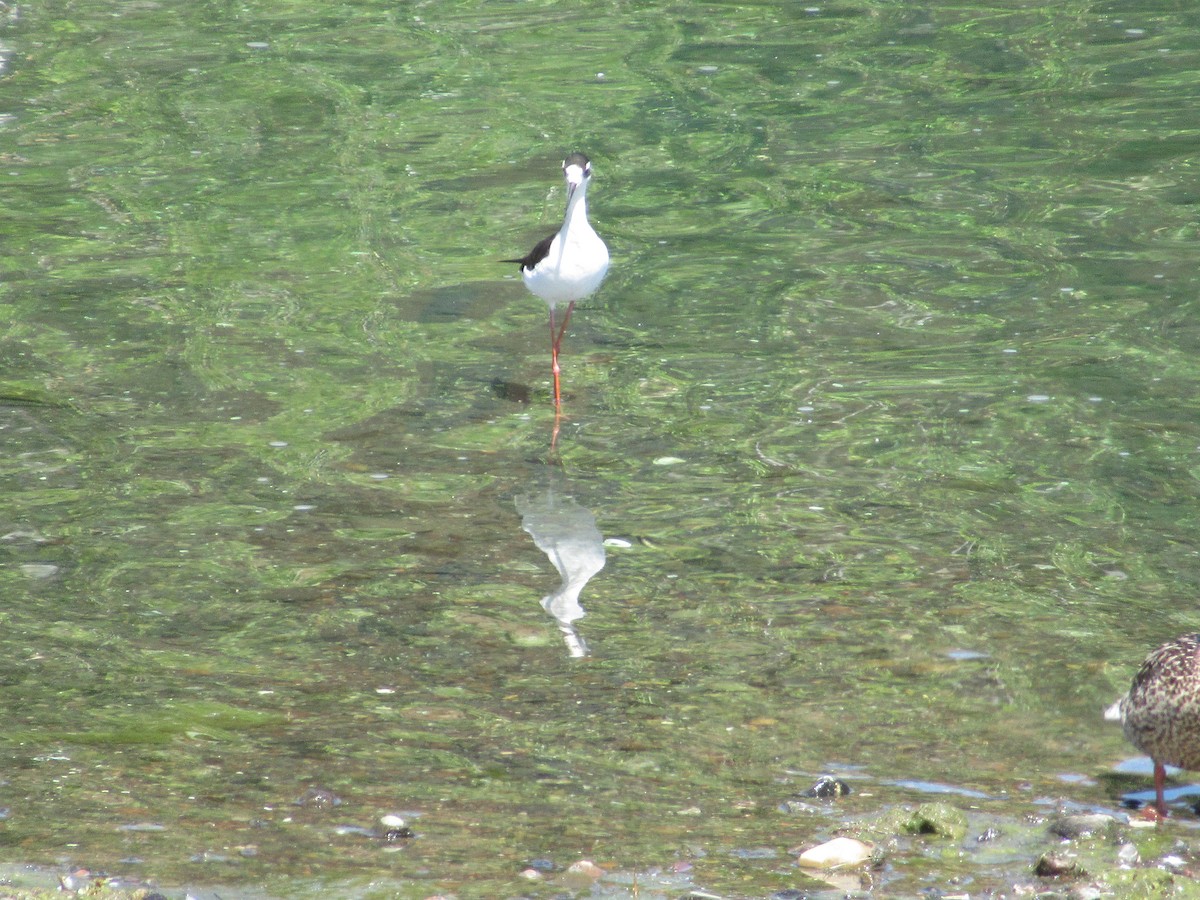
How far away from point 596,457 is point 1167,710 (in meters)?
4.56

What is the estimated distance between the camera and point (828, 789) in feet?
20.1

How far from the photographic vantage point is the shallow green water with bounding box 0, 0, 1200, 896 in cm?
638

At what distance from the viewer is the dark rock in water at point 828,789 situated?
20.1 feet

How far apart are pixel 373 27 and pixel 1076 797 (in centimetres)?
1789

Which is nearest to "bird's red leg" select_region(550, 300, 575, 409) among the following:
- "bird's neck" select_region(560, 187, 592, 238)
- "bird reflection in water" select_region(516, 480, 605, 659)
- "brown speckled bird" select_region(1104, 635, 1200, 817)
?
"bird's neck" select_region(560, 187, 592, 238)

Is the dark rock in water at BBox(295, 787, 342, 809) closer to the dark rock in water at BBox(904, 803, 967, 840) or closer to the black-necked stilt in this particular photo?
the dark rock in water at BBox(904, 803, 967, 840)

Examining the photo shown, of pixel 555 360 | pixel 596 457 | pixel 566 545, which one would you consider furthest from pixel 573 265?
pixel 566 545

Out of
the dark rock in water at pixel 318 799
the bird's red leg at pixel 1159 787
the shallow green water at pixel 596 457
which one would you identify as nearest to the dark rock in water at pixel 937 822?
the shallow green water at pixel 596 457

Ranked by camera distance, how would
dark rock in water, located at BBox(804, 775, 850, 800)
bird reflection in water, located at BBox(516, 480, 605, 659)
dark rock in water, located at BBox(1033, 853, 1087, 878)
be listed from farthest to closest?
1. bird reflection in water, located at BBox(516, 480, 605, 659)
2. dark rock in water, located at BBox(804, 775, 850, 800)
3. dark rock in water, located at BBox(1033, 853, 1087, 878)

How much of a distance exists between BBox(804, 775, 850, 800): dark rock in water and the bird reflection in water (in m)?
1.62

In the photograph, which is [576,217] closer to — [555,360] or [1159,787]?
[555,360]

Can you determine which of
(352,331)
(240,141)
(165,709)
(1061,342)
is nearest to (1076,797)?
(165,709)

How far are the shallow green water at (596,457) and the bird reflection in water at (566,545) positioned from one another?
0.09 m

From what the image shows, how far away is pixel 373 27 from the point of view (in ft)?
71.9
